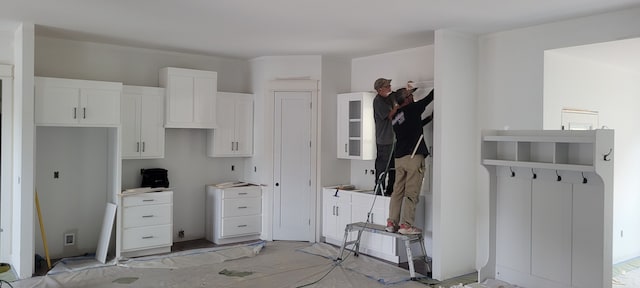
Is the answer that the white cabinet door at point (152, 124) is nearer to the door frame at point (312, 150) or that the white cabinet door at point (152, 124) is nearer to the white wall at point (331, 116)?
the door frame at point (312, 150)

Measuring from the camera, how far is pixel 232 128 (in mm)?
6891

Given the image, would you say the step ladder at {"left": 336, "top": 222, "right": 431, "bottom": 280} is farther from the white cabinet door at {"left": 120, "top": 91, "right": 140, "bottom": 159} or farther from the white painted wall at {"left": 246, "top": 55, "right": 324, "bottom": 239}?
the white cabinet door at {"left": 120, "top": 91, "right": 140, "bottom": 159}

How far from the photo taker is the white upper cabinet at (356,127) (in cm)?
623

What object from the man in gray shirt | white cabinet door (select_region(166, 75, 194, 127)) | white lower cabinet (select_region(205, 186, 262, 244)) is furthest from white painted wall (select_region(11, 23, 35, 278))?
the man in gray shirt

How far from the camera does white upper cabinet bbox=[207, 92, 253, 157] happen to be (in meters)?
6.77

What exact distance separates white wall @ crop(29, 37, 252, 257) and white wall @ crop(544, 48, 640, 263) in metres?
4.33

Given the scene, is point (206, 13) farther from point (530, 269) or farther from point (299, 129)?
point (530, 269)

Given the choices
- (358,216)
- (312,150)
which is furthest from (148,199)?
(358,216)

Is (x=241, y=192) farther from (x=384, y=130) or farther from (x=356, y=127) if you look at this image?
(x=384, y=130)

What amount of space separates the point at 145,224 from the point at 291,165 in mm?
2127

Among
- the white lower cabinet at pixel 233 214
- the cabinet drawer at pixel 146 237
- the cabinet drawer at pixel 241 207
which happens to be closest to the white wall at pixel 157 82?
the white lower cabinet at pixel 233 214

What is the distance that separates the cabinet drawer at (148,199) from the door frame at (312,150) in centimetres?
144

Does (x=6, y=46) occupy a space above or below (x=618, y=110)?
above

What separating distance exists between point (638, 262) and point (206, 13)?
601 centimetres
